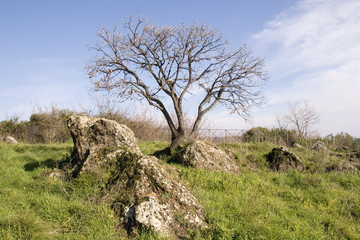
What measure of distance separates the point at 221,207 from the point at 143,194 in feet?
5.58

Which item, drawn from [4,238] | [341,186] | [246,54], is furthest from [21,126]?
[341,186]

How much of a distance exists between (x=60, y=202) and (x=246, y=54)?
46.0ft

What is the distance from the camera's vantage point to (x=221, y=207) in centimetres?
599

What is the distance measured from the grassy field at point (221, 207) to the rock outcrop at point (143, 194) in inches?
9.5

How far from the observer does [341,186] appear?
31.9ft

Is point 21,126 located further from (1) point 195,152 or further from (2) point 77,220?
(2) point 77,220

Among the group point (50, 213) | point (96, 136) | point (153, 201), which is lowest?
point (50, 213)

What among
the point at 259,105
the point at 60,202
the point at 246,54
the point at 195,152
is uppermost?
the point at 246,54

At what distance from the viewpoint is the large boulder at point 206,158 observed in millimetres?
9289

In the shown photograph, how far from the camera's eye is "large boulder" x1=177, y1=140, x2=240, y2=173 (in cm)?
929

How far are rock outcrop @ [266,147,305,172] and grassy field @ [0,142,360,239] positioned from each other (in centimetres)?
109

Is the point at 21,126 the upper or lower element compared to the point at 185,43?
lower

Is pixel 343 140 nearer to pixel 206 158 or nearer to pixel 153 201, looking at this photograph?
pixel 206 158

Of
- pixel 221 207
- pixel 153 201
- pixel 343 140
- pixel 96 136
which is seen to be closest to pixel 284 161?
pixel 221 207
